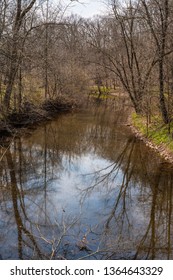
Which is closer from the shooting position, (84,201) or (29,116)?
(84,201)

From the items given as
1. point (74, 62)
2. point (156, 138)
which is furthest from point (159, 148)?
point (74, 62)

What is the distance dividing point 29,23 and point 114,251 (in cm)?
A: 1798

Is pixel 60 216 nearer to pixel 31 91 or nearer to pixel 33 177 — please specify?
pixel 33 177

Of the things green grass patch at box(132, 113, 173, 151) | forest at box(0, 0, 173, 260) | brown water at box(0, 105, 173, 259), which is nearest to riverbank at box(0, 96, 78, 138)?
forest at box(0, 0, 173, 260)

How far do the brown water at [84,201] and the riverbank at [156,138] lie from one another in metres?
0.49

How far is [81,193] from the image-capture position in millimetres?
9539

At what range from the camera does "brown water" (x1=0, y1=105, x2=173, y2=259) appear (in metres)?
6.68

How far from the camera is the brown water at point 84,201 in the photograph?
6.68 metres

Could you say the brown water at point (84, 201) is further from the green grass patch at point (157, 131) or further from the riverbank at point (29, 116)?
the riverbank at point (29, 116)

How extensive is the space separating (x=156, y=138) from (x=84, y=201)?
24.9ft

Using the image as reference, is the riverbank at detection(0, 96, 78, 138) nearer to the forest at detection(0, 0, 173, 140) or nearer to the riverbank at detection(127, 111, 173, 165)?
the forest at detection(0, 0, 173, 140)

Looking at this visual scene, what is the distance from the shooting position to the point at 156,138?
608 inches

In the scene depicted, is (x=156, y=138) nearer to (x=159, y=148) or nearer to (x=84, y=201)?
(x=159, y=148)
